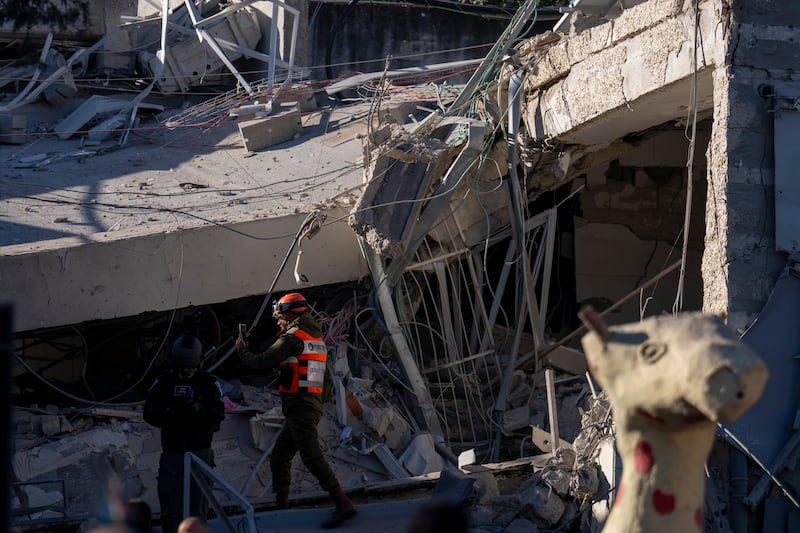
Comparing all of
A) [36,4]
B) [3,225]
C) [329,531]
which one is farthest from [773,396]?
[36,4]

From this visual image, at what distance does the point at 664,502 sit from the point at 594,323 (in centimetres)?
60

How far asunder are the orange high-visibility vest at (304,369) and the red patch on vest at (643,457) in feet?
13.2

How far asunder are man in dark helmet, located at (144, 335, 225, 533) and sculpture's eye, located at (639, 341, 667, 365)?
3.75m

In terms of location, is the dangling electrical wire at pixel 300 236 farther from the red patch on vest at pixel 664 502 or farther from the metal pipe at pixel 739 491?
the red patch on vest at pixel 664 502

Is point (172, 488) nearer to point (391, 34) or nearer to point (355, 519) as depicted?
point (355, 519)

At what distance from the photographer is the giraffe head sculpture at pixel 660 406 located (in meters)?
3.41

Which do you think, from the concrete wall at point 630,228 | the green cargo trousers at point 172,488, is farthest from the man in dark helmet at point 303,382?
the concrete wall at point 630,228

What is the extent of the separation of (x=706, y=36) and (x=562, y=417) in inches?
149

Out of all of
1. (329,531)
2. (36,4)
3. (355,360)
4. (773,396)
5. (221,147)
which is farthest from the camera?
(36,4)

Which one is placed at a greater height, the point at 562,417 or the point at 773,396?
the point at 773,396

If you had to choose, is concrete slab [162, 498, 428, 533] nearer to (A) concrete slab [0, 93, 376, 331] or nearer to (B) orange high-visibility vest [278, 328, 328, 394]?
(B) orange high-visibility vest [278, 328, 328, 394]

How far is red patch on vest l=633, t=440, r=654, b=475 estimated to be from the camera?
364cm

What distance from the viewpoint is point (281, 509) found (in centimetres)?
785

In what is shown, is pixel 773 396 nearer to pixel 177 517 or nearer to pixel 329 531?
pixel 329 531
